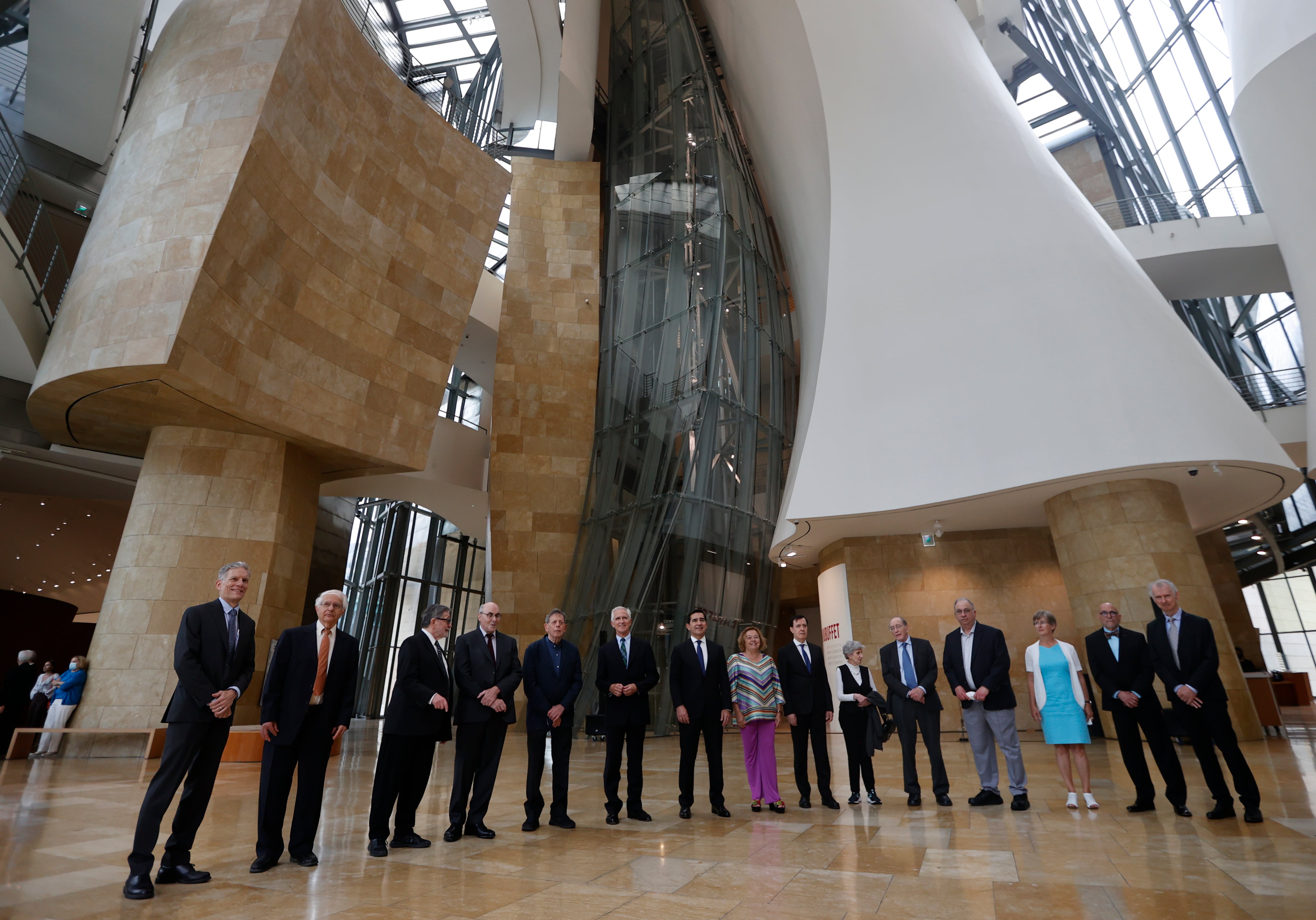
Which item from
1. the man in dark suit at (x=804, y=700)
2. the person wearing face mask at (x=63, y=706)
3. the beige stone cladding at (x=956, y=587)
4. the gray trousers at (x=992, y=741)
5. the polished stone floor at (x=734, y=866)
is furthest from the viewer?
the beige stone cladding at (x=956, y=587)

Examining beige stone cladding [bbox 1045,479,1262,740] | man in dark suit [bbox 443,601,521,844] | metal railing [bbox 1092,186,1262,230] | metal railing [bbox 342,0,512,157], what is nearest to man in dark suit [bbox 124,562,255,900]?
man in dark suit [bbox 443,601,521,844]

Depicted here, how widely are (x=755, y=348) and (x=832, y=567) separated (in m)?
5.86

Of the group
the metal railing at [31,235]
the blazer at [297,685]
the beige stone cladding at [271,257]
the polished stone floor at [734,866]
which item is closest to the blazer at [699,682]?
the polished stone floor at [734,866]

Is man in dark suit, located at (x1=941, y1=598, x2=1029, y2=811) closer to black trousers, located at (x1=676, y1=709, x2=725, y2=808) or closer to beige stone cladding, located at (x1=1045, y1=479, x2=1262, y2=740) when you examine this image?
black trousers, located at (x1=676, y1=709, x2=725, y2=808)

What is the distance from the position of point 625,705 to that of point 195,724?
276 centimetres

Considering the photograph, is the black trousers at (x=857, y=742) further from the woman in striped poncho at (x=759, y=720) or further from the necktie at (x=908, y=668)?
the woman in striped poncho at (x=759, y=720)

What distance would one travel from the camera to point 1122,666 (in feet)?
17.7

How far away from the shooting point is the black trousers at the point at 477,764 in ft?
15.1

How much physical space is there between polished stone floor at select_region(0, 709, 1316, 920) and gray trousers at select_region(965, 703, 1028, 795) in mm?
282

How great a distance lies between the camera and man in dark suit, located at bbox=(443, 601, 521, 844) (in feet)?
15.1

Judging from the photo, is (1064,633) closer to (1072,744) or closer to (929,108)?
(1072,744)

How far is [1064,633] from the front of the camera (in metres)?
12.3

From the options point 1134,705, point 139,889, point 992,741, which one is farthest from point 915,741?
point 139,889

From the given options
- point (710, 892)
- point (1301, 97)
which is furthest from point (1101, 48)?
point (710, 892)
